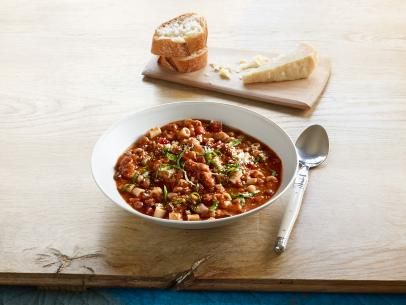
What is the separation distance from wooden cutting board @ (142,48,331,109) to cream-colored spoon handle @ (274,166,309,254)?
1.19ft

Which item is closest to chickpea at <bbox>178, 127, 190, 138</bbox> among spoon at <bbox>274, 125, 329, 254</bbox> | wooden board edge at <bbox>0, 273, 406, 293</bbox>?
spoon at <bbox>274, 125, 329, 254</bbox>

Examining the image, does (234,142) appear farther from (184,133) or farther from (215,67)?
(215,67)

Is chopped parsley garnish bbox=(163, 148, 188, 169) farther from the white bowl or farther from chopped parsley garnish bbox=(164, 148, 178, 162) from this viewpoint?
the white bowl

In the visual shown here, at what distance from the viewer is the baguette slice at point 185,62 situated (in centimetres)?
184

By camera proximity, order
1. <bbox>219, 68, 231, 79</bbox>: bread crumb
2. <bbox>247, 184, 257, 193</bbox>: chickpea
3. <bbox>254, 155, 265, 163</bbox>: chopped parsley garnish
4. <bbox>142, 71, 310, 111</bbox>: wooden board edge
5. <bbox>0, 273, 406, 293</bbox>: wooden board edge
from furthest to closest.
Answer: <bbox>219, 68, 231, 79</bbox>: bread crumb, <bbox>142, 71, 310, 111</bbox>: wooden board edge, <bbox>254, 155, 265, 163</bbox>: chopped parsley garnish, <bbox>247, 184, 257, 193</bbox>: chickpea, <bbox>0, 273, 406, 293</bbox>: wooden board edge

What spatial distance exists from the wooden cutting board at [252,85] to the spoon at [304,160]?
20cm

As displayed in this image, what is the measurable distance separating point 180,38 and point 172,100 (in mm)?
252

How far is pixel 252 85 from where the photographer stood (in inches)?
70.4

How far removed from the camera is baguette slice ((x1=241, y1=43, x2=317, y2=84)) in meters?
1.78

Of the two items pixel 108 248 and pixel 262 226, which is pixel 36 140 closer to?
pixel 108 248

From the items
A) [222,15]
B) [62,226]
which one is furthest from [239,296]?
[222,15]

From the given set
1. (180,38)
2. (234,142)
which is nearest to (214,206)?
(234,142)

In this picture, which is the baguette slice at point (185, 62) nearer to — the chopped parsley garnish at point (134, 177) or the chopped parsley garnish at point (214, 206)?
the chopped parsley garnish at point (134, 177)

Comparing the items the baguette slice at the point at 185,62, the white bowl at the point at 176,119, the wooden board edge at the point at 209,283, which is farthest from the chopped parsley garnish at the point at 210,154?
the baguette slice at the point at 185,62
